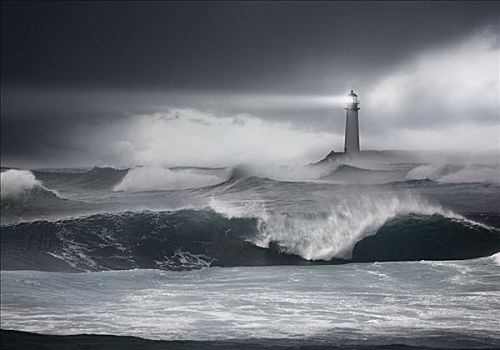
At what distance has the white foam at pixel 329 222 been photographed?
12.9ft

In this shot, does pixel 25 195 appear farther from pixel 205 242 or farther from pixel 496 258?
pixel 496 258

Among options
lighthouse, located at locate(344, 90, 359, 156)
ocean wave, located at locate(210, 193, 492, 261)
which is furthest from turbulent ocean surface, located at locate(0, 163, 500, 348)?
lighthouse, located at locate(344, 90, 359, 156)

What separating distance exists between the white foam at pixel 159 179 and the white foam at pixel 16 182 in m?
0.51

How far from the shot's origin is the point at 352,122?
405 centimetres

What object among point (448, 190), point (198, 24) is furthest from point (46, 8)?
point (448, 190)

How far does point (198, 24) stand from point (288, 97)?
0.69 m

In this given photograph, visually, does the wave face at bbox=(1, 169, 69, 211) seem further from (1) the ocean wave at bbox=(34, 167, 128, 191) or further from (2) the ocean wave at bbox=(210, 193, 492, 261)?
(2) the ocean wave at bbox=(210, 193, 492, 261)

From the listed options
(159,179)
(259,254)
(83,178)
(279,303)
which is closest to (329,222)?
(259,254)

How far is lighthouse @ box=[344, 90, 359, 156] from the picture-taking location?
13.2 feet

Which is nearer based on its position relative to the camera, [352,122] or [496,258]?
[496,258]

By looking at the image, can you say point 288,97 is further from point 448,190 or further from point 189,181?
point 448,190

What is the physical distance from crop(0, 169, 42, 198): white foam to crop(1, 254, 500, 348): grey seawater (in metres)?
0.52

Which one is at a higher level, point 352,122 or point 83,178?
point 352,122

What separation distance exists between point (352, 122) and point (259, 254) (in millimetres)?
902
